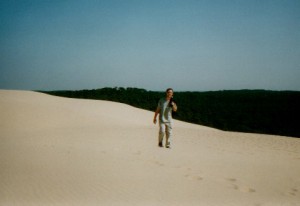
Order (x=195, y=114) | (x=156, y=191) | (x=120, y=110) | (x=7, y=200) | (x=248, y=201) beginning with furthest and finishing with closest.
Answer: (x=195, y=114) < (x=120, y=110) < (x=156, y=191) < (x=248, y=201) < (x=7, y=200)

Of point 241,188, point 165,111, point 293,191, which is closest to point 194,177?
point 241,188

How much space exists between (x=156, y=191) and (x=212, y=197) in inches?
38.2

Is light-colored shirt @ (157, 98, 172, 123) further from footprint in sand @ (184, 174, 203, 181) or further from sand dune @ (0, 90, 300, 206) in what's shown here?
footprint in sand @ (184, 174, 203, 181)

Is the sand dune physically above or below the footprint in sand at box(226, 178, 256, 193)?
below

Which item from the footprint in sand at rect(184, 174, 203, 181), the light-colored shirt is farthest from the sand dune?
the light-colored shirt

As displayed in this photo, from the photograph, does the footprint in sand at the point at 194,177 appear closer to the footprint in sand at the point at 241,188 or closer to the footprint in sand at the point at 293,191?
the footprint in sand at the point at 241,188

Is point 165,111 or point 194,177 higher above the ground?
point 165,111

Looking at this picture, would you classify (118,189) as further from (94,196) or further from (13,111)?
(13,111)

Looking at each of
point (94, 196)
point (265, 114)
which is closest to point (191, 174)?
point (94, 196)

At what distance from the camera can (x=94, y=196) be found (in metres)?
4.80

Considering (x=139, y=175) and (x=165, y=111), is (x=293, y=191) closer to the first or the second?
(x=139, y=175)

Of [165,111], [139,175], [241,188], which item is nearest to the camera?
[241,188]

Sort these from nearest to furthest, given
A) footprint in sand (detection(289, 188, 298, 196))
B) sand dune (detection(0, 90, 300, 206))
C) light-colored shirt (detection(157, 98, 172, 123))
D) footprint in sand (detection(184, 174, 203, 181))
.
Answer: sand dune (detection(0, 90, 300, 206)) < footprint in sand (detection(289, 188, 298, 196)) < footprint in sand (detection(184, 174, 203, 181)) < light-colored shirt (detection(157, 98, 172, 123))

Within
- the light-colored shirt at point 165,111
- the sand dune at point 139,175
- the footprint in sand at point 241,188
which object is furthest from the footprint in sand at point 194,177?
the light-colored shirt at point 165,111
